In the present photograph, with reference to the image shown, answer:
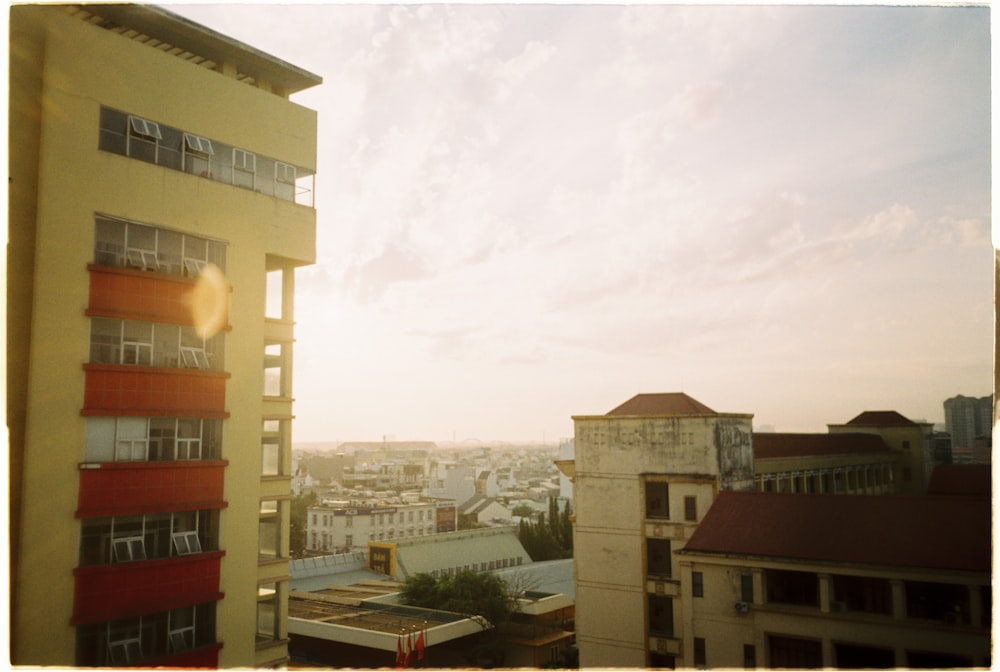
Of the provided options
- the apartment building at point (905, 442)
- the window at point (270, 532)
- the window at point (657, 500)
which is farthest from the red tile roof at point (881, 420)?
the window at point (270, 532)

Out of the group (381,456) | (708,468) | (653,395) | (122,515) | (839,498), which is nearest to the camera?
(122,515)

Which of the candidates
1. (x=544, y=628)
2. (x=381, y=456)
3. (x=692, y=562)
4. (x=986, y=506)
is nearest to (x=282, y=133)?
(x=692, y=562)

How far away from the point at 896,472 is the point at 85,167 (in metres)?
31.3

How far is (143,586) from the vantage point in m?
9.55

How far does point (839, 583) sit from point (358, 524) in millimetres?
45729

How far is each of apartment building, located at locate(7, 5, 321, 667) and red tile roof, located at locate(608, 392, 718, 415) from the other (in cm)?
1083

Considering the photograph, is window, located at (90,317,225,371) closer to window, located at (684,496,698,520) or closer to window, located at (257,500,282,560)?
window, located at (257,500,282,560)

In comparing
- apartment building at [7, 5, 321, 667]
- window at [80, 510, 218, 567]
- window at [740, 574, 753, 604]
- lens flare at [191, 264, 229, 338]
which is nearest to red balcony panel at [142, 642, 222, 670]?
apartment building at [7, 5, 321, 667]

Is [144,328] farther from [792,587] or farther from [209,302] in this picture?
[792,587]

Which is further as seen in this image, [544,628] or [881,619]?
[544,628]

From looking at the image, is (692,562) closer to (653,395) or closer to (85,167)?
(653,395)

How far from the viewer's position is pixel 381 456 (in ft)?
557

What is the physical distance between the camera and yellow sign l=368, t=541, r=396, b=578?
3894 cm

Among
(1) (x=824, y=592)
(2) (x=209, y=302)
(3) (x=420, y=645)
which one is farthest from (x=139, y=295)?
(3) (x=420, y=645)
